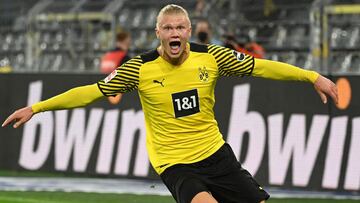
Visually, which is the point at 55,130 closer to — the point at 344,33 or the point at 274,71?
the point at 344,33

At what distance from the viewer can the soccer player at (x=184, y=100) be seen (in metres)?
7.11

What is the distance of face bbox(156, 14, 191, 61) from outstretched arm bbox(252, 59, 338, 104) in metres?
0.66

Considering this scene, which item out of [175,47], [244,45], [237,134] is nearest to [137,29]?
[244,45]

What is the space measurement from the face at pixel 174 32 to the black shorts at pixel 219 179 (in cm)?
81

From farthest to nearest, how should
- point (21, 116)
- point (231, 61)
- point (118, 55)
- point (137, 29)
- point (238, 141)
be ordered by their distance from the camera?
point (137, 29) < point (118, 55) < point (238, 141) < point (231, 61) < point (21, 116)

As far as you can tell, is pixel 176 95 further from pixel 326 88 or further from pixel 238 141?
pixel 238 141

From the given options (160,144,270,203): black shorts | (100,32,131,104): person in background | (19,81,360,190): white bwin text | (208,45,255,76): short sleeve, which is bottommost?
(19,81,360,190): white bwin text

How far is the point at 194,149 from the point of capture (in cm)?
721

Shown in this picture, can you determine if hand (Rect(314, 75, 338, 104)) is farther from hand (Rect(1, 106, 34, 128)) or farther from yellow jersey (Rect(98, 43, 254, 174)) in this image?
hand (Rect(1, 106, 34, 128))

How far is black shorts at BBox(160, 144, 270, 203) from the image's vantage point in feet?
23.3

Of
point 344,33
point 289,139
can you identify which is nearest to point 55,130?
point 289,139

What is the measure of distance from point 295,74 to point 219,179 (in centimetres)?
96

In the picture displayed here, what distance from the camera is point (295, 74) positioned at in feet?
23.9

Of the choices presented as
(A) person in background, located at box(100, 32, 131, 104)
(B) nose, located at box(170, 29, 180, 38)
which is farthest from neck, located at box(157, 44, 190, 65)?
(A) person in background, located at box(100, 32, 131, 104)
